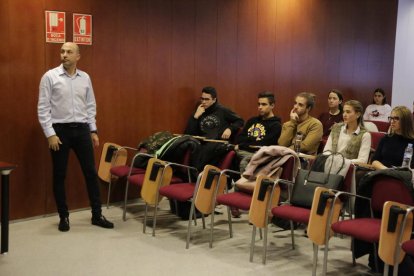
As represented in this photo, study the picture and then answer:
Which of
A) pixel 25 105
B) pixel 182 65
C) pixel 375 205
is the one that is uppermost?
pixel 182 65

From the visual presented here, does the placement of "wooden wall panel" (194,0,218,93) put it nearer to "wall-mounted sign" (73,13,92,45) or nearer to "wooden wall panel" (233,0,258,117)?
"wooden wall panel" (233,0,258,117)

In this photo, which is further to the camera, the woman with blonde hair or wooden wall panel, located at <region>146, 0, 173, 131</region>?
wooden wall panel, located at <region>146, 0, 173, 131</region>

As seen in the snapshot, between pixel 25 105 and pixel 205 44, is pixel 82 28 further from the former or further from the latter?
pixel 205 44

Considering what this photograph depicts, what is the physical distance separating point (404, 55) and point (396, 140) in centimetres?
533

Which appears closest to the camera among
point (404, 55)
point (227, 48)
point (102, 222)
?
point (102, 222)

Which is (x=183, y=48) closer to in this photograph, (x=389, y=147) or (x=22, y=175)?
(x=22, y=175)

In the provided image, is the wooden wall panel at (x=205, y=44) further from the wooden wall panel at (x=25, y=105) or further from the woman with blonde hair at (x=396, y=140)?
the woman with blonde hair at (x=396, y=140)

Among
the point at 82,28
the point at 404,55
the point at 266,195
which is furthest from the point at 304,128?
the point at 404,55

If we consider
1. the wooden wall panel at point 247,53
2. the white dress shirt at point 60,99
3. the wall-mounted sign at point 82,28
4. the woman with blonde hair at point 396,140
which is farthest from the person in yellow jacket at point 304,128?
the wall-mounted sign at point 82,28

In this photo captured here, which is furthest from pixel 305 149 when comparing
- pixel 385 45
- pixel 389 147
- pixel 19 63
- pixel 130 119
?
Result: pixel 385 45

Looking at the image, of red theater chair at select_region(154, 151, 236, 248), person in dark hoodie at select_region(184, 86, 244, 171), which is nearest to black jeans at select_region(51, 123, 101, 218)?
red theater chair at select_region(154, 151, 236, 248)

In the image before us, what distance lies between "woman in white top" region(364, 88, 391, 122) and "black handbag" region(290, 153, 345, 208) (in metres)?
4.45

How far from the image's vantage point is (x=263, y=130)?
16.4 ft

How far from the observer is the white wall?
8695 millimetres
